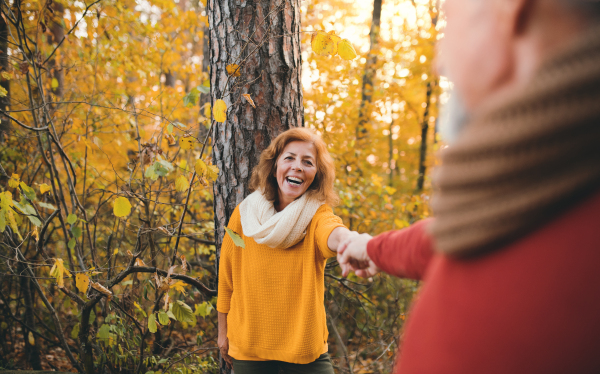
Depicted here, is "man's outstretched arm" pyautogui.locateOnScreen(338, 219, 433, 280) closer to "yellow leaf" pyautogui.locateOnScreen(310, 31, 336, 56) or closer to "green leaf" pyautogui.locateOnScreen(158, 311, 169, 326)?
"yellow leaf" pyautogui.locateOnScreen(310, 31, 336, 56)

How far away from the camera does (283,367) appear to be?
2.02 metres

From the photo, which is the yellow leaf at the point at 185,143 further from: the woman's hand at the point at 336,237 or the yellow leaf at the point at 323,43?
the woman's hand at the point at 336,237

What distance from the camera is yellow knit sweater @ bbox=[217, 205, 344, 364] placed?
1.87 m

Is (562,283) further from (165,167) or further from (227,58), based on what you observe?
(227,58)

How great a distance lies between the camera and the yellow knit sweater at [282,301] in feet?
6.14

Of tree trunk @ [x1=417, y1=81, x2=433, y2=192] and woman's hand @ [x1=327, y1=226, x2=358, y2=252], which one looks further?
tree trunk @ [x1=417, y1=81, x2=433, y2=192]

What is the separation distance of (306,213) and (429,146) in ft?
35.5

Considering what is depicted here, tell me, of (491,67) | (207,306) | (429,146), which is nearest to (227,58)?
(207,306)

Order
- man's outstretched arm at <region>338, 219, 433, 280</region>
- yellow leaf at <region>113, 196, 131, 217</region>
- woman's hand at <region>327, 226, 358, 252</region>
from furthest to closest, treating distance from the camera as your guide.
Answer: yellow leaf at <region>113, 196, 131, 217</region>
woman's hand at <region>327, 226, 358, 252</region>
man's outstretched arm at <region>338, 219, 433, 280</region>

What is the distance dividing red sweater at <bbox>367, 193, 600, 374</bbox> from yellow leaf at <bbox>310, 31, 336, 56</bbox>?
1.55m

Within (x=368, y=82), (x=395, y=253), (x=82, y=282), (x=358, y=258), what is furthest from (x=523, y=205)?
(x=368, y=82)

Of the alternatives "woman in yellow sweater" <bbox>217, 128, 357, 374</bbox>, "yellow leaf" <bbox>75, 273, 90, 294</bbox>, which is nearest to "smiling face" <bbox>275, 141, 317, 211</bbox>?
"woman in yellow sweater" <bbox>217, 128, 357, 374</bbox>

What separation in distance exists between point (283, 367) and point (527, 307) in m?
1.77

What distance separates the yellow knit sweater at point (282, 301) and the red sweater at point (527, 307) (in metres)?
1.20
